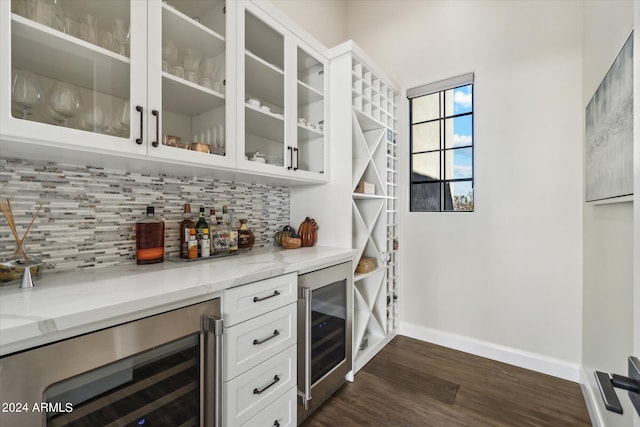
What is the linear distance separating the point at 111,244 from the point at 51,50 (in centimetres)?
81

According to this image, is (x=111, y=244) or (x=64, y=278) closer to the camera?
(x=64, y=278)

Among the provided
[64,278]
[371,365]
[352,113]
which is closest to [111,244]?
[64,278]

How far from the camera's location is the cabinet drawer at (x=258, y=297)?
1.07 metres

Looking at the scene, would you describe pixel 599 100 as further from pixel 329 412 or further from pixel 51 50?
pixel 51 50

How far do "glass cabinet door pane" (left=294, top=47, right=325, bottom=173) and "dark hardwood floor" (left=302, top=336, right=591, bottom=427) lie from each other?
5.05 feet

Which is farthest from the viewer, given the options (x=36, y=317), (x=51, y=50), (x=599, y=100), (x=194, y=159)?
(x=599, y=100)

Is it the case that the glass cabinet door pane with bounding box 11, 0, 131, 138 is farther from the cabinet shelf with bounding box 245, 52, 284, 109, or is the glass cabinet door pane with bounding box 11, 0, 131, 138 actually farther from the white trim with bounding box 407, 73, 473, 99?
the white trim with bounding box 407, 73, 473, 99

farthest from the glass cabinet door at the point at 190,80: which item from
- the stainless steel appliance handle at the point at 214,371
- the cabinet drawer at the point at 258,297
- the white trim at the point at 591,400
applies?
the white trim at the point at 591,400

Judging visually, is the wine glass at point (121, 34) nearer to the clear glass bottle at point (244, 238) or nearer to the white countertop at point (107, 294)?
the white countertop at point (107, 294)

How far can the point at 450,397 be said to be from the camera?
1737 mm

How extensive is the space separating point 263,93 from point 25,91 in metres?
1.02

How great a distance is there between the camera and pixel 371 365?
2.11m

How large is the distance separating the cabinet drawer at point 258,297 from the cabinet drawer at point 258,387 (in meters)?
0.24

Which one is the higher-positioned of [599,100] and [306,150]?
[599,100]
